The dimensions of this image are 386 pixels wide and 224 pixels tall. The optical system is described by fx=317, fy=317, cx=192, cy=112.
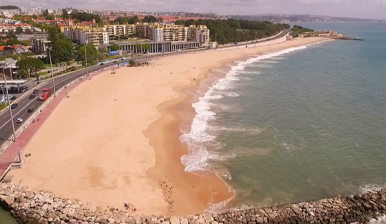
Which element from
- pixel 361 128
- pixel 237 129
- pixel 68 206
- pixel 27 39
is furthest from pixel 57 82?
pixel 27 39

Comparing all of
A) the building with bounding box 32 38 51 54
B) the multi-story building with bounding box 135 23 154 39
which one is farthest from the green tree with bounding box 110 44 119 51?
the multi-story building with bounding box 135 23 154 39

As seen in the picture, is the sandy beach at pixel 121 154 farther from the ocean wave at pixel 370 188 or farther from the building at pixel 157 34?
the building at pixel 157 34

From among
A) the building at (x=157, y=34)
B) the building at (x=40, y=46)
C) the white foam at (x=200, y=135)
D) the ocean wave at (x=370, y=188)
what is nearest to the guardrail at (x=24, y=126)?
the white foam at (x=200, y=135)

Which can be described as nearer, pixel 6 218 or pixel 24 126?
pixel 6 218

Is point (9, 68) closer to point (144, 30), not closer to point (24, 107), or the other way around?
point (24, 107)

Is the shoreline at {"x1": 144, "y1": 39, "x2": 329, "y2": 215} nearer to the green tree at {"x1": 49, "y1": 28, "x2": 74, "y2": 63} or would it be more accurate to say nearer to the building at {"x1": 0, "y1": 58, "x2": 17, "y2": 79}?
the building at {"x1": 0, "y1": 58, "x2": 17, "y2": 79}

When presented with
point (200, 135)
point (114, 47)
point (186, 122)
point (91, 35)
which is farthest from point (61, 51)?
point (200, 135)
